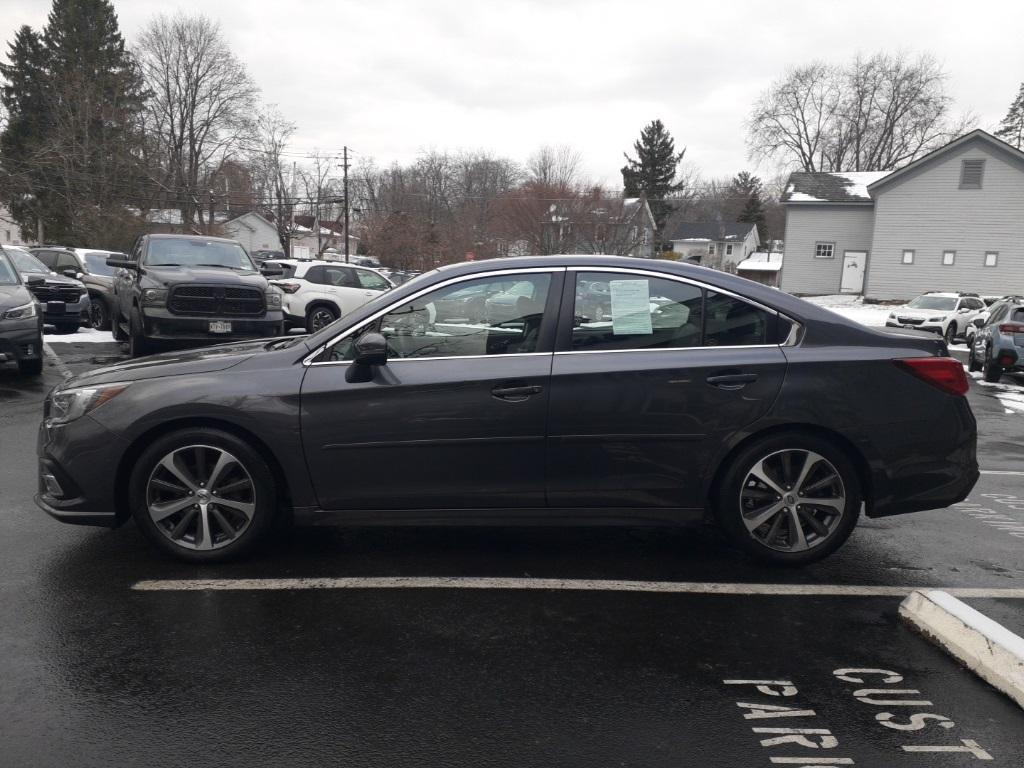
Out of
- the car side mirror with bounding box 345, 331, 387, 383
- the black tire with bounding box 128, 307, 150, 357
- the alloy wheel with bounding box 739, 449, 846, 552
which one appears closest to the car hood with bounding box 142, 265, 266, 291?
the black tire with bounding box 128, 307, 150, 357

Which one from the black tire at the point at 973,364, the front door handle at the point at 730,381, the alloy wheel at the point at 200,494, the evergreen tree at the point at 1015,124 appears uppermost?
the evergreen tree at the point at 1015,124

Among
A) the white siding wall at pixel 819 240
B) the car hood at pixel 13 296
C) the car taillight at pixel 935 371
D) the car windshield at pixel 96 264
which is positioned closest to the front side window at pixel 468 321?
the car taillight at pixel 935 371

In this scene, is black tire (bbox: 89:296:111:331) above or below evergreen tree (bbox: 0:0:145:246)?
below

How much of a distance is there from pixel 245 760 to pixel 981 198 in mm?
41071

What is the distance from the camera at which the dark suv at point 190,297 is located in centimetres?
1095

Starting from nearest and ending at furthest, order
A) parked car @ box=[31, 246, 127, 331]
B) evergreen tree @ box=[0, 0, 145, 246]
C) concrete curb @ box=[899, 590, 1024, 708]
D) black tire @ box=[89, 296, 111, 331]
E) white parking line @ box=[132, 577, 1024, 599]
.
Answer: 1. concrete curb @ box=[899, 590, 1024, 708]
2. white parking line @ box=[132, 577, 1024, 599]
3. parked car @ box=[31, 246, 127, 331]
4. black tire @ box=[89, 296, 111, 331]
5. evergreen tree @ box=[0, 0, 145, 246]

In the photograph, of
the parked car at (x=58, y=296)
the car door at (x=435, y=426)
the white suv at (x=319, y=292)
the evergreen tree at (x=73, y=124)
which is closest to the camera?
the car door at (x=435, y=426)

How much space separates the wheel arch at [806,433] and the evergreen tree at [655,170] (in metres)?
77.4

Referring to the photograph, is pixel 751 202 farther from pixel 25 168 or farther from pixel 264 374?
pixel 264 374

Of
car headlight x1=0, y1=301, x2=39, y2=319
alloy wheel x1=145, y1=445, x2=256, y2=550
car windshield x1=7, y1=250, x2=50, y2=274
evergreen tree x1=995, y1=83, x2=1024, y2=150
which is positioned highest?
evergreen tree x1=995, y1=83, x2=1024, y2=150

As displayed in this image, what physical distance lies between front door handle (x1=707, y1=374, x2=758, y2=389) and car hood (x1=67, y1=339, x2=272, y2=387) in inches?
97.1

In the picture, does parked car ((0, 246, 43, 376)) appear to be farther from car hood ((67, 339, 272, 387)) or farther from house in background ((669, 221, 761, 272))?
house in background ((669, 221, 761, 272))

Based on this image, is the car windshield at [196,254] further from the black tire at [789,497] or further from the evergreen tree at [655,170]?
the evergreen tree at [655,170]

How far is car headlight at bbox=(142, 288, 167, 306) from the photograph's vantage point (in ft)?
35.8
